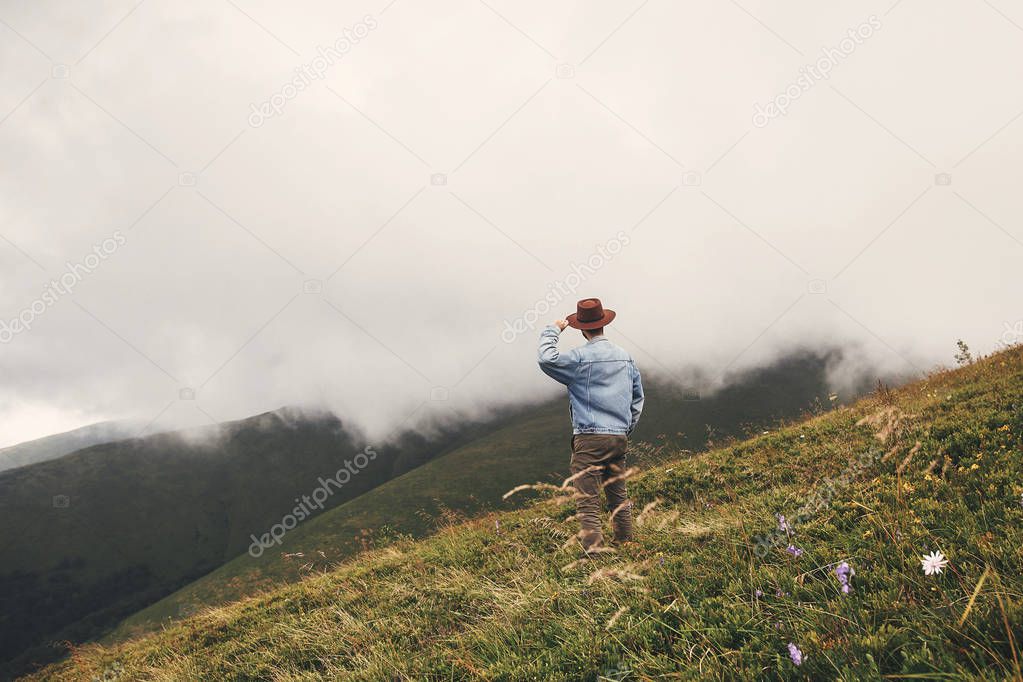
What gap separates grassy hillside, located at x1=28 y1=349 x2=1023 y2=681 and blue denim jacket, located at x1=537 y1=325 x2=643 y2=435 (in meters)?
1.52

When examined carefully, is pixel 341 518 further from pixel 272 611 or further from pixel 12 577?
pixel 12 577

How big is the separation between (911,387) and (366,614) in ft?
43.2

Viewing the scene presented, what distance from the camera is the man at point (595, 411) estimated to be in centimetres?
659

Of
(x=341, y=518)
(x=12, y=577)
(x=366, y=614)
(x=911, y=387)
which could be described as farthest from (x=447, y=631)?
(x=12, y=577)

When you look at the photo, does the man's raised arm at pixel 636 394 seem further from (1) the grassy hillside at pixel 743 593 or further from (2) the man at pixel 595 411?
(1) the grassy hillside at pixel 743 593

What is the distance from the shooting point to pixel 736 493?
841 cm

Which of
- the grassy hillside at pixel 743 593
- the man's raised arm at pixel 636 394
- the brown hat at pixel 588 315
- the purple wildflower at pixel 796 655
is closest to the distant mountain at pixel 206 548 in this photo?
the grassy hillside at pixel 743 593

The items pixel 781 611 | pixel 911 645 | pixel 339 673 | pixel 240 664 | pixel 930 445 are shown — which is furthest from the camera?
pixel 240 664

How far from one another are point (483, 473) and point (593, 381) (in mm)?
140872

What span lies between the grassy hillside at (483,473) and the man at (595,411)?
77.9 meters

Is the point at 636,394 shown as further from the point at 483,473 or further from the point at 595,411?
the point at 483,473

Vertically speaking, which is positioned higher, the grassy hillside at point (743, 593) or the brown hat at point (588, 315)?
the brown hat at point (588, 315)

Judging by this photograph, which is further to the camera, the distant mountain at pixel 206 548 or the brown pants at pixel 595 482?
the distant mountain at pixel 206 548

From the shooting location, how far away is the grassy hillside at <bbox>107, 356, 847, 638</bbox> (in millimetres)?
110750
